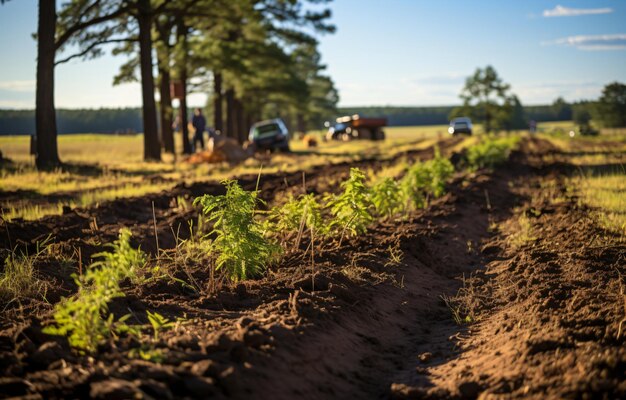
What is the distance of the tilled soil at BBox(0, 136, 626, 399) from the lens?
397 cm

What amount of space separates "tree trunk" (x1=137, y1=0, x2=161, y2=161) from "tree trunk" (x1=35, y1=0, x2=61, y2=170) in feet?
14.5

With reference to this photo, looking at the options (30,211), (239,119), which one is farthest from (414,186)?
(239,119)

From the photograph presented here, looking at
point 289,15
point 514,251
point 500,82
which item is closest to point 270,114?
point 500,82

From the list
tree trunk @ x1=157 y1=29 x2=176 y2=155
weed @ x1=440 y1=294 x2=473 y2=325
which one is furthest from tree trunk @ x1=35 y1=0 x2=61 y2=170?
weed @ x1=440 y1=294 x2=473 y2=325

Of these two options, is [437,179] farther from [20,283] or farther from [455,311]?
[20,283]

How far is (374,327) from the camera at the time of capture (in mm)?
5930

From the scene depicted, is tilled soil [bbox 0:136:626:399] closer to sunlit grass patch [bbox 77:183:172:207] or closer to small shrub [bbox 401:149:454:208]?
small shrub [bbox 401:149:454:208]

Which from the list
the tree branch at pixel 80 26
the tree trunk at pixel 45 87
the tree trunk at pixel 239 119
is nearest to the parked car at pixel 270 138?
the tree trunk at pixel 239 119

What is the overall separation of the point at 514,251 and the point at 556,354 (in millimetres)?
4336

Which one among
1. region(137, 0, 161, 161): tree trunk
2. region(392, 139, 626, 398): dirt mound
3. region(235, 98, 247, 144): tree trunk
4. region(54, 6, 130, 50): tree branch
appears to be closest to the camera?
region(392, 139, 626, 398): dirt mound

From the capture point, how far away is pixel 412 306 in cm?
673

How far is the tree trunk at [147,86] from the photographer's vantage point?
25.9 metres

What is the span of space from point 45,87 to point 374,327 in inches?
721

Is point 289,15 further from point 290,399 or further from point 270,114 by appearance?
point 270,114
